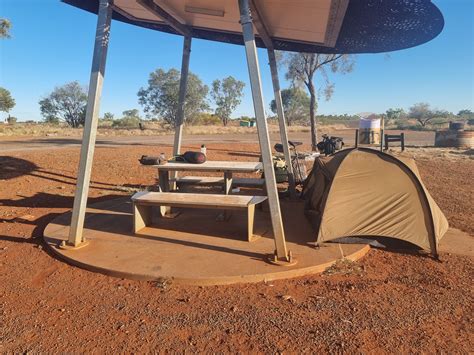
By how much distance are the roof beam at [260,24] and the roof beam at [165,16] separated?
4.40 feet

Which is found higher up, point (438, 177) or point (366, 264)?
point (438, 177)

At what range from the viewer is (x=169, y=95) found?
44750 mm

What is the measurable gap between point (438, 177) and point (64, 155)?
1182 centimetres

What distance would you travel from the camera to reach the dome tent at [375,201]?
439 cm

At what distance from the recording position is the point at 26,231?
204 inches

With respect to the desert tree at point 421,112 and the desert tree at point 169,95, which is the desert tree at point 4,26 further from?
the desert tree at point 421,112

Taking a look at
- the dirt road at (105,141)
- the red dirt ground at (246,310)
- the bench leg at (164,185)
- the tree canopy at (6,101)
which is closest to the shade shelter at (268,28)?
the red dirt ground at (246,310)

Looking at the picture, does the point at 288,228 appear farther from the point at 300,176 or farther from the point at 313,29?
the point at 300,176

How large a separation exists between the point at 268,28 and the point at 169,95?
40.9 m

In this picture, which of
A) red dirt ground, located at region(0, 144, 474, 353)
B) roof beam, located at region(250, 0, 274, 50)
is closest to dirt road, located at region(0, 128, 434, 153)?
roof beam, located at region(250, 0, 274, 50)

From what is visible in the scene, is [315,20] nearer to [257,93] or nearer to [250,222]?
[257,93]

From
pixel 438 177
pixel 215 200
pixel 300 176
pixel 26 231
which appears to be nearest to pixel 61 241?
pixel 26 231

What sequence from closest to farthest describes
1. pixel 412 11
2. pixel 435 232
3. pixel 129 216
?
1. pixel 412 11
2. pixel 435 232
3. pixel 129 216

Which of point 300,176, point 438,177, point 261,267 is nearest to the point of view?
point 261,267
